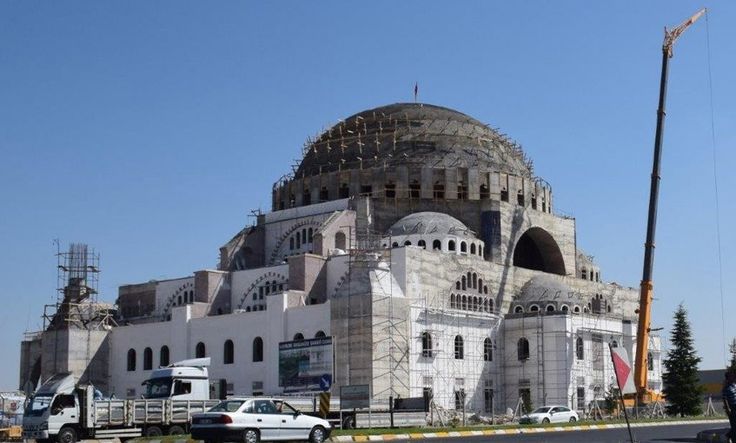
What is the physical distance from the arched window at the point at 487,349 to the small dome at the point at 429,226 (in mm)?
6688

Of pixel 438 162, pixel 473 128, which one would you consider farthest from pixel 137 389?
pixel 473 128

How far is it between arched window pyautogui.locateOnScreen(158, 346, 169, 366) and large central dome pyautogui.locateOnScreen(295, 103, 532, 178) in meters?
16.3

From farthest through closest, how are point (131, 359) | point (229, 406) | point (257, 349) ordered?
point (131, 359), point (257, 349), point (229, 406)

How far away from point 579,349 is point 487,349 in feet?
17.1

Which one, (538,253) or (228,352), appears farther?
(538,253)

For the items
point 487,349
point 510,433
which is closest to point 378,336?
point 487,349

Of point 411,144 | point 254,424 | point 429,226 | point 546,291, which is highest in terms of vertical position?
point 411,144

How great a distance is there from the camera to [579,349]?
65.8 meters

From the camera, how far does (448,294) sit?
2574 inches

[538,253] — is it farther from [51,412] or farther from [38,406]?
[51,412]

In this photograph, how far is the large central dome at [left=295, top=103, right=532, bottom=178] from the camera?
250ft

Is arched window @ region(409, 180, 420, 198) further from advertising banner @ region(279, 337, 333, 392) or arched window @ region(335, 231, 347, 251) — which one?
advertising banner @ region(279, 337, 333, 392)

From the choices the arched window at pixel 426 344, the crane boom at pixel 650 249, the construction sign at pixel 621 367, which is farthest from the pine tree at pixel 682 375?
the construction sign at pixel 621 367

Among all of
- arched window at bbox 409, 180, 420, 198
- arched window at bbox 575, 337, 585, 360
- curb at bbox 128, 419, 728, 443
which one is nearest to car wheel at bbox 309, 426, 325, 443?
curb at bbox 128, 419, 728, 443
